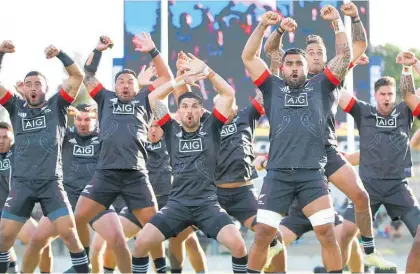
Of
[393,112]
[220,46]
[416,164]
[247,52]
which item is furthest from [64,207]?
[416,164]

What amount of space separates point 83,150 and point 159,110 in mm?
2414

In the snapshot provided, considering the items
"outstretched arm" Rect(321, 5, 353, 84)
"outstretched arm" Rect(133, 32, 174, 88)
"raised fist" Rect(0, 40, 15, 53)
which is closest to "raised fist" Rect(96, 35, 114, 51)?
"outstretched arm" Rect(133, 32, 174, 88)

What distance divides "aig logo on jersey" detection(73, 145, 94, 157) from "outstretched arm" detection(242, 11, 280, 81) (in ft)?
12.0

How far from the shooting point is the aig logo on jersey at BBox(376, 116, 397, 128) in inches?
463

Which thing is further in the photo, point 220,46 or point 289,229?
point 220,46

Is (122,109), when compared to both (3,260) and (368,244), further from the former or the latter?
(368,244)

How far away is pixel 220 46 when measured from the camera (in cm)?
2377

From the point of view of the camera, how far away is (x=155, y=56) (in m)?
11.9

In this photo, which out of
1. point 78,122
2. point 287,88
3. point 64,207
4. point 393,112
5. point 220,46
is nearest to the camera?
point 287,88

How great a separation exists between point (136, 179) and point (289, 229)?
2451mm

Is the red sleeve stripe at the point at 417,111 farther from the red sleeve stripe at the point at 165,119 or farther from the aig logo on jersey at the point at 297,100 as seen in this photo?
the red sleeve stripe at the point at 165,119

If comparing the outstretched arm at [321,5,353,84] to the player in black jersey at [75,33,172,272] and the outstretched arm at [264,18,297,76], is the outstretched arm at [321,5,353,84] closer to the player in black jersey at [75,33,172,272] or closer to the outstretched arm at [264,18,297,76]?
the outstretched arm at [264,18,297,76]

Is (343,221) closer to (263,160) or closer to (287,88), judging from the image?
(263,160)

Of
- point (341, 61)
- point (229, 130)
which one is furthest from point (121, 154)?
point (341, 61)
